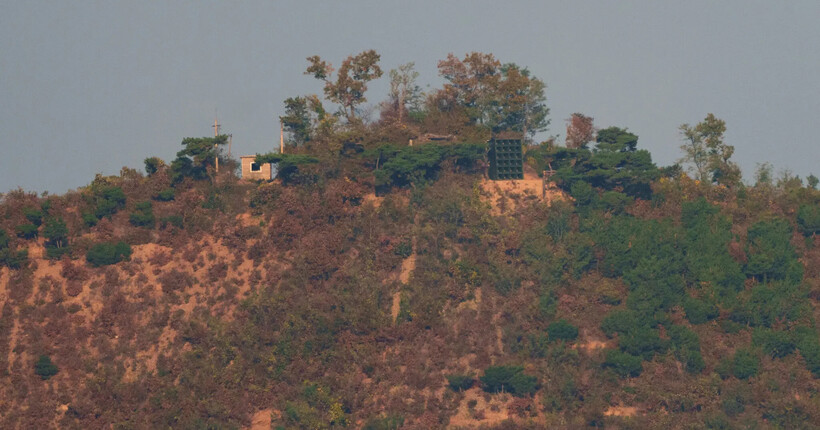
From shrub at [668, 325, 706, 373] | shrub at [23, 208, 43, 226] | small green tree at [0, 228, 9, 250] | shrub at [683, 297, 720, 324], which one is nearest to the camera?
shrub at [668, 325, 706, 373]

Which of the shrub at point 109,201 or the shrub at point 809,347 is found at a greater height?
the shrub at point 109,201

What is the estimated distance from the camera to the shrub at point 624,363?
72375 mm

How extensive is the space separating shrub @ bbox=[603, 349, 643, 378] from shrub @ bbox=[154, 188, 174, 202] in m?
29.4

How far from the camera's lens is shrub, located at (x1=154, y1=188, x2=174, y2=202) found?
81.5 metres

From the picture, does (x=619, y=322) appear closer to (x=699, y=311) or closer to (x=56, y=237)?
(x=699, y=311)

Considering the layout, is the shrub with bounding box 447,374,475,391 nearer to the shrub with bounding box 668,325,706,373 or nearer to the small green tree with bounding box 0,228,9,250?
the shrub with bounding box 668,325,706,373

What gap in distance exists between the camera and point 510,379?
235 ft

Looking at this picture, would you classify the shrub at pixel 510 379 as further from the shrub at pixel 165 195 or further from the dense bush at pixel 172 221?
the shrub at pixel 165 195

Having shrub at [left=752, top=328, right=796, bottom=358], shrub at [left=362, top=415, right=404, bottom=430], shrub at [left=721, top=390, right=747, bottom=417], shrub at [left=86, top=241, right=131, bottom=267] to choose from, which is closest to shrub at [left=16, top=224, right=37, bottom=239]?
shrub at [left=86, top=241, right=131, bottom=267]

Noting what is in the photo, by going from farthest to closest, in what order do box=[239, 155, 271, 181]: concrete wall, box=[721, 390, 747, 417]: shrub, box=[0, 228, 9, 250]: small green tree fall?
box=[239, 155, 271, 181]: concrete wall
box=[0, 228, 9, 250]: small green tree
box=[721, 390, 747, 417]: shrub

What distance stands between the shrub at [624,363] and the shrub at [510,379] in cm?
470

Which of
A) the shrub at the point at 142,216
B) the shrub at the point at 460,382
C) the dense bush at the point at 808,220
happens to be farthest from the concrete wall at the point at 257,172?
the dense bush at the point at 808,220

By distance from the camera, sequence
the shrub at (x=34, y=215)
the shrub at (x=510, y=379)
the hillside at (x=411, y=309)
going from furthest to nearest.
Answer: the shrub at (x=34, y=215) → the shrub at (x=510, y=379) → the hillside at (x=411, y=309)

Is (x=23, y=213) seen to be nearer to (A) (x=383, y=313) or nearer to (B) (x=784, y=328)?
(A) (x=383, y=313)
